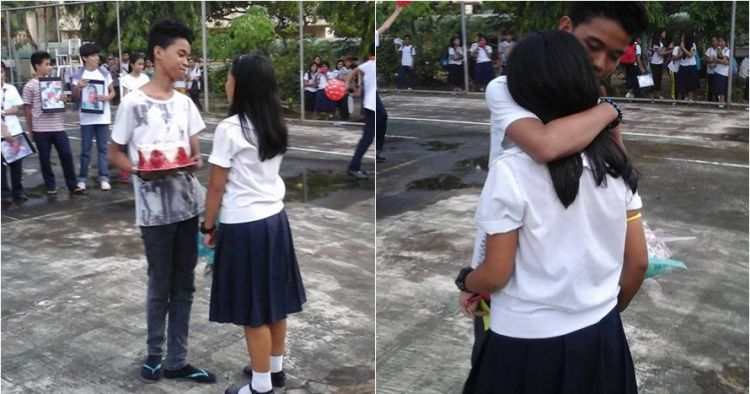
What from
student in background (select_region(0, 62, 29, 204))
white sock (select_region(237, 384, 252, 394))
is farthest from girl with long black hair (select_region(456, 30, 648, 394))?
student in background (select_region(0, 62, 29, 204))

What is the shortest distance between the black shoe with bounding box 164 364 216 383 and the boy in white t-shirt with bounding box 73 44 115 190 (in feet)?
12.7

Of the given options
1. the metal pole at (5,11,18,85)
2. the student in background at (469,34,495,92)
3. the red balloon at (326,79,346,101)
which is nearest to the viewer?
the red balloon at (326,79,346,101)

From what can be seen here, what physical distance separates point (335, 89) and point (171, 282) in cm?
748

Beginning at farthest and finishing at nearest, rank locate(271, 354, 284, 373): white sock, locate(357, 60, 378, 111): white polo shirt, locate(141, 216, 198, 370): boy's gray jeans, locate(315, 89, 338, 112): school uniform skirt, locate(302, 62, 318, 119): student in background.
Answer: locate(302, 62, 318, 119): student in background < locate(315, 89, 338, 112): school uniform skirt < locate(357, 60, 378, 111): white polo shirt < locate(271, 354, 284, 373): white sock < locate(141, 216, 198, 370): boy's gray jeans

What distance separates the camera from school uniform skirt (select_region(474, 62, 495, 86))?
11117mm

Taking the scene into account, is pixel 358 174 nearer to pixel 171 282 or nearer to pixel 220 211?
pixel 171 282

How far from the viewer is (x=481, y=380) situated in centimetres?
158

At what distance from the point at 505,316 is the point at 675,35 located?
11.7 m

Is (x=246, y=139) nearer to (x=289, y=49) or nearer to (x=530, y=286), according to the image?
(x=530, y=286)

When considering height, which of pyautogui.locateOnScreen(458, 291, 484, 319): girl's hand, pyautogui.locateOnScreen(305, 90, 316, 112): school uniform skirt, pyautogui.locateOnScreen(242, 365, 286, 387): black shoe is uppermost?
pyautogui.locateOnScreen(305, 90, 316, 112): school uniform skirt

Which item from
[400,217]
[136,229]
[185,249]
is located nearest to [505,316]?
[185,249]

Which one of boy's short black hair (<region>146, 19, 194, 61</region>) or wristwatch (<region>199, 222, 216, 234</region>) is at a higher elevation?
boy's short black hair (<region>146, 19, 194, 61</region>)

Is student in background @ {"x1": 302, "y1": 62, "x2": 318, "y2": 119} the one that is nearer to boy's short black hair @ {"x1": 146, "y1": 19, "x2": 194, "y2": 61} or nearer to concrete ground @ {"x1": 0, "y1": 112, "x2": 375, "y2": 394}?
concrete ground @ {"x1": 0, "y1": 112, "x2": 375, "y2": 394}

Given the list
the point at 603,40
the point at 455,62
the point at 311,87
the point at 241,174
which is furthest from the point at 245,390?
the point at 311,87
